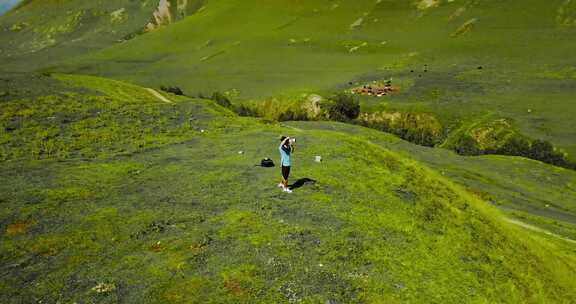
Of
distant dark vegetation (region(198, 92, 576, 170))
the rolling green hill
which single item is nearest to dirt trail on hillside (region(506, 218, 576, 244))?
the rolling green hill

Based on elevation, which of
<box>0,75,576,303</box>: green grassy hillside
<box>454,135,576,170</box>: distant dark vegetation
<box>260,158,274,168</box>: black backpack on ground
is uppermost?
<box>260,158,274,168</box>: black backpack on ground

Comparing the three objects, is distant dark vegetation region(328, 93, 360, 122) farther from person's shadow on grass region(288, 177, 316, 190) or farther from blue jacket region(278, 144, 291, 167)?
blue jacket region(278, 144, 291, 167)

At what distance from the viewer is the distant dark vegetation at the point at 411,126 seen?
84625 mm

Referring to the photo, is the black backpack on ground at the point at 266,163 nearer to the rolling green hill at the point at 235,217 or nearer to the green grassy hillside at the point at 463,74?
the rolling green hill at the point at 235,217

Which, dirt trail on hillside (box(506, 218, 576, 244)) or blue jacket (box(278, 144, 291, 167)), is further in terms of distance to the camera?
dirt trail on hillside (box(506, 218, 576, 244))

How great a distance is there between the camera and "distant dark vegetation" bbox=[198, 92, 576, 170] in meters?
84.6

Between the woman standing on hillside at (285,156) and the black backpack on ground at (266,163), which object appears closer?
the woman standing on hillside at (285,156)

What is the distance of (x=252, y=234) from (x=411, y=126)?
91249mm

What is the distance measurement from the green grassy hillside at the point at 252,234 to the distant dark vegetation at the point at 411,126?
50.4 metres

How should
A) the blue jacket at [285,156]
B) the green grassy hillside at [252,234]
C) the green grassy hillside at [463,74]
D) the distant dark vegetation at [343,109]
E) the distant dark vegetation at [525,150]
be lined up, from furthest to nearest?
the distant dark vegetation at [343,109] < the green grassy hillside at [463,74] < the distant dark vegetation at [525,150] < the blue jacket at [285,156] < the green grassy hillside at [252,234]

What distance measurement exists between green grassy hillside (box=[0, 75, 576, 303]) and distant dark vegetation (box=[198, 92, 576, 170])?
50.4 meters

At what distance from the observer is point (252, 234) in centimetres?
2381

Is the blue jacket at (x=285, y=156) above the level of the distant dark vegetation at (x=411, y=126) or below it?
above

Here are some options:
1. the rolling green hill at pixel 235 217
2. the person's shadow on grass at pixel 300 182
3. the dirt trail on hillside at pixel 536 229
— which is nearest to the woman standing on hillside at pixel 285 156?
the person's shadow on grass at pixel 300 182
